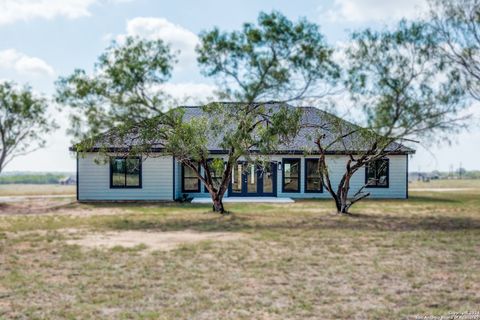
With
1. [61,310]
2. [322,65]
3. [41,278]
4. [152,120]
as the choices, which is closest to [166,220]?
[152,120]

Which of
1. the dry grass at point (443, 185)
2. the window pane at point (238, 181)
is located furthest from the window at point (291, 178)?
the dry grass at point (443, 185)

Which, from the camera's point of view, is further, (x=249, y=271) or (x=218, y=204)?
(x=218, y=204)

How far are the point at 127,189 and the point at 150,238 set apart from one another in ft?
40.9

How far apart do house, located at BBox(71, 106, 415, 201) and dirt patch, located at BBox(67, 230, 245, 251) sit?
36.3 ft

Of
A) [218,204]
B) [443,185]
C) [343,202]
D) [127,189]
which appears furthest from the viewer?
[443,185]

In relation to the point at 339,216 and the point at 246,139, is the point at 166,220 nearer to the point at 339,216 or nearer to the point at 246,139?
the point at 246,139

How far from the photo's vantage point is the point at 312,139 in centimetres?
2500

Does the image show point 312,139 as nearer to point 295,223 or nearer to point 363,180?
point 363,180

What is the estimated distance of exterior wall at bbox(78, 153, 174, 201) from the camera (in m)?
23.4

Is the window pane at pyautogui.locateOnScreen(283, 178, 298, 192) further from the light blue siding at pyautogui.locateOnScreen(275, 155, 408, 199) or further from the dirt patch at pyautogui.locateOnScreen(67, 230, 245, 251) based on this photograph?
the dirt patch at pyautogui.locateOnScreen(67, 230, 245, 251)

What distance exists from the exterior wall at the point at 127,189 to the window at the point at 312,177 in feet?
22.2

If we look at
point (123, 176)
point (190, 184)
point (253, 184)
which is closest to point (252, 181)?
point (253, 184)

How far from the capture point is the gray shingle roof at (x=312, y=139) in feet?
53.1

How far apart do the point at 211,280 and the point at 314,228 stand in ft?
21.4
